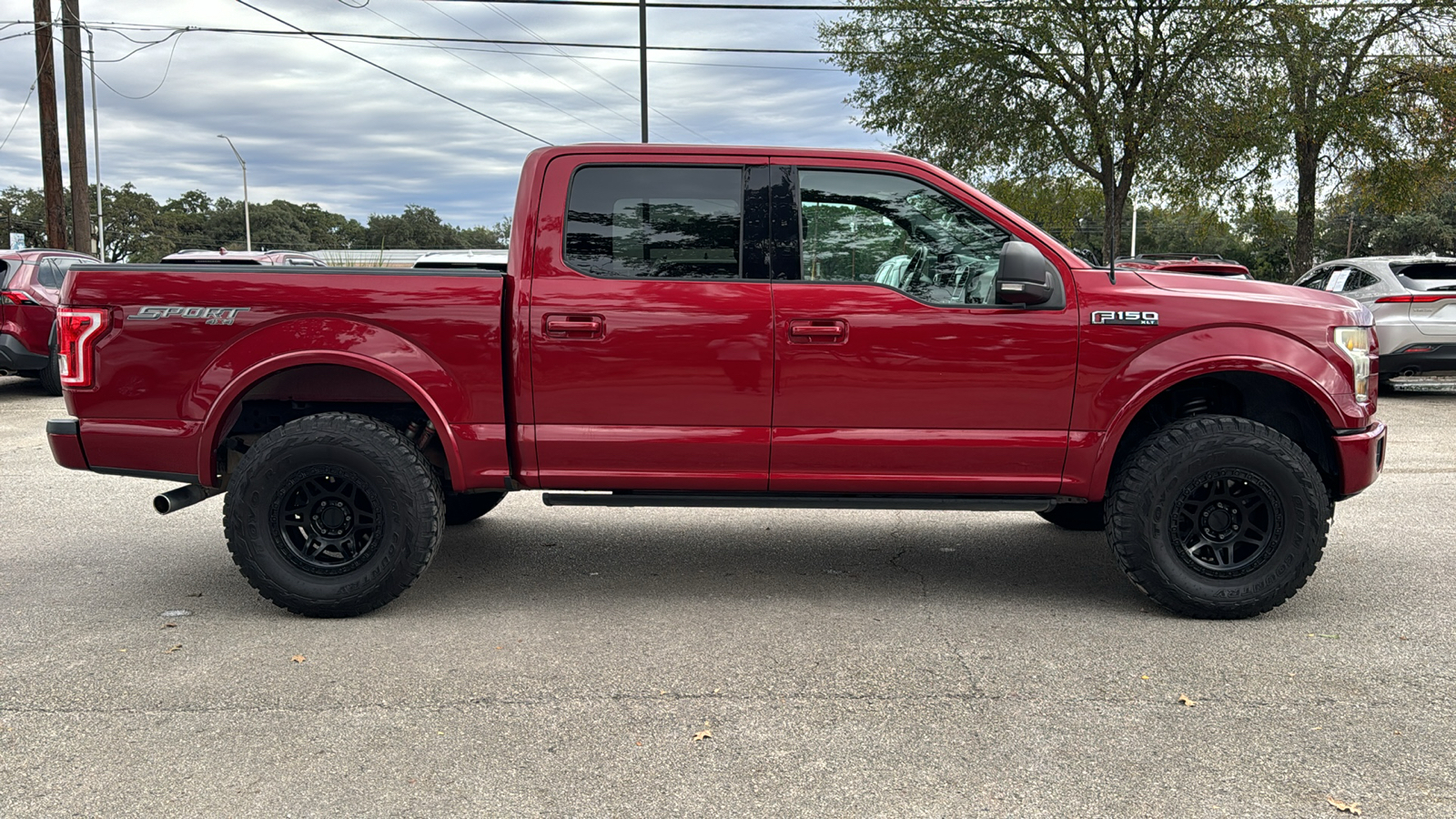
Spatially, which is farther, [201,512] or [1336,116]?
[1336,116]

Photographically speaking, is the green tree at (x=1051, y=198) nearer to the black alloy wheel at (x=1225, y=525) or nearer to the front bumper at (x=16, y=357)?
the front bumper at (x=16, y=357)

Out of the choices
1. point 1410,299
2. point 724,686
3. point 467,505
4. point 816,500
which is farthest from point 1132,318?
point 1410,299

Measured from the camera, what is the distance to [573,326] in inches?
177

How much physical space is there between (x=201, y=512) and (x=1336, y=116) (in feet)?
76.2

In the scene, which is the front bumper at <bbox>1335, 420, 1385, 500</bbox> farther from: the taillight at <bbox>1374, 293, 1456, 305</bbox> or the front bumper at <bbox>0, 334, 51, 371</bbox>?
the front bumper at <bbox>0, 334, 51, 371</bbox>

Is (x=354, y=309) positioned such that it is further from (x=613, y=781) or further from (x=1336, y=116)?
(x=1336, y=116)

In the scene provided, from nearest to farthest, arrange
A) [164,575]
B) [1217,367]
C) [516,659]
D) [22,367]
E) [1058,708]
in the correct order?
[1058,708] → [516,659] → [1217,367] → [164,575] → [22,367]

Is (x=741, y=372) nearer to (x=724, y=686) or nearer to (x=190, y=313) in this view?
(x=724, y=686)

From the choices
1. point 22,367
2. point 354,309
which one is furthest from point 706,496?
point 22,367

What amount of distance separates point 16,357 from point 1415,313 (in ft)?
51.7

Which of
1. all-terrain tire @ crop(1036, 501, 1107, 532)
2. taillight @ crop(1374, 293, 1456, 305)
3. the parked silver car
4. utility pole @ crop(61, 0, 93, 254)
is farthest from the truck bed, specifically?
utility pole @ crop(61, 0, 93, 254)

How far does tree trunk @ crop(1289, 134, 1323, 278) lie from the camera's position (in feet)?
80.3

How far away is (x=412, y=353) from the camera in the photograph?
178 inches

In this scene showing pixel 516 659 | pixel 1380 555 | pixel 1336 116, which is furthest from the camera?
pixel 1336 116
